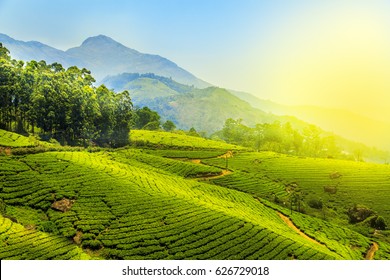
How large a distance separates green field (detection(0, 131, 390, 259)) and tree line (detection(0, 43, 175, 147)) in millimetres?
19845

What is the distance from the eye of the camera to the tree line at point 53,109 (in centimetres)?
6034

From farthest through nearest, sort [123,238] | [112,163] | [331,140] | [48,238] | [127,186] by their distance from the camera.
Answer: [331,140], [112,163], [127,186], [123,238], [48,238]

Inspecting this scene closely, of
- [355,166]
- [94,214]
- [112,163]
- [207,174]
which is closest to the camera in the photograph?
[94,214]

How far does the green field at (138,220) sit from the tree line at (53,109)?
65.1 feet

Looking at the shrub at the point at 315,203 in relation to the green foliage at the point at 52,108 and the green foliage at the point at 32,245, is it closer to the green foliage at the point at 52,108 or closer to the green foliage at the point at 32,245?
the green foliage at the point at 32,245

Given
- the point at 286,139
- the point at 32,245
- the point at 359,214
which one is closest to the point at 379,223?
the point at 359,214

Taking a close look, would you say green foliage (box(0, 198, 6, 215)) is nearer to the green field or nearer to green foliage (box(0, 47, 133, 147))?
the green field

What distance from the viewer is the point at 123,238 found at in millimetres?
29453

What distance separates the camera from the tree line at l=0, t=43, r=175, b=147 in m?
60.3

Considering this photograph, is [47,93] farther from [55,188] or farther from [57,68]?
[55,188]

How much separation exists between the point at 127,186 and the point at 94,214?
6531 millimetres

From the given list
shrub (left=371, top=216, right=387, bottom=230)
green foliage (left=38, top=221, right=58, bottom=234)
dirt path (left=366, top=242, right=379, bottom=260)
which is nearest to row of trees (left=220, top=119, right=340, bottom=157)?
shrub (left=371, top=216, right=387, bottom=230)
